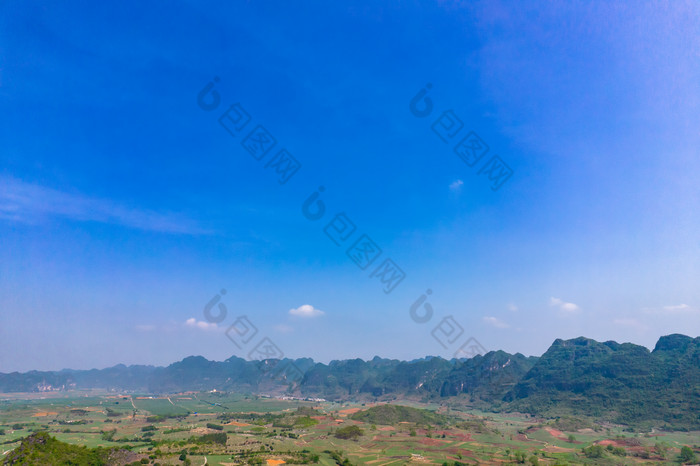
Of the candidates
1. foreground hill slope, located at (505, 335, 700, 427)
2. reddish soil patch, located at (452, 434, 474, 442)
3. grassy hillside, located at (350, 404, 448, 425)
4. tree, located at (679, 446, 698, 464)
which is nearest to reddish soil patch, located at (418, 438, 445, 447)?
reddish soil patch, located at (452, 434, 474, 442)

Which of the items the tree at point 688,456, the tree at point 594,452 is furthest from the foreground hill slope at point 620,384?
the tree at point 594,452

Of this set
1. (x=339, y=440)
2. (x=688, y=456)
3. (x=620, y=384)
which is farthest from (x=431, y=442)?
(x=620, y=384)

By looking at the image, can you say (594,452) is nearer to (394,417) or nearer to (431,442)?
(431,442)

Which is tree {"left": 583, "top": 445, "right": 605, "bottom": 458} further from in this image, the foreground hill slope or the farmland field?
the foreground hill slope

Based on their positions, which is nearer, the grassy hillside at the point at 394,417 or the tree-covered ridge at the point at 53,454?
the tree-covered ridge at the point at 53,454

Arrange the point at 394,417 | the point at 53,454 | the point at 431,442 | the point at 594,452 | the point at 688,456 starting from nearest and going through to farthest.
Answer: the point at 53,454 < the point at 688,456 < the point at 594,452 < the point at 431,442 < the point at 394,417

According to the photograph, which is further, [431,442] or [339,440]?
[339,440]

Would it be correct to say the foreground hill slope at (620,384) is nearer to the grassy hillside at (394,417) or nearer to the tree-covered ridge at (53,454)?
the grassy hillside at (394,417)

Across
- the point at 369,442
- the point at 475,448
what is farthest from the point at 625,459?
the point at 369,442

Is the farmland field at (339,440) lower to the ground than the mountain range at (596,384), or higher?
lower

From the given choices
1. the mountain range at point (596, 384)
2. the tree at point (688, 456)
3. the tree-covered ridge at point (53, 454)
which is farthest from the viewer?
the mountain range at point (596, 384)

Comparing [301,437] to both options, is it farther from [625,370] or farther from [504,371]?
[504,371]
